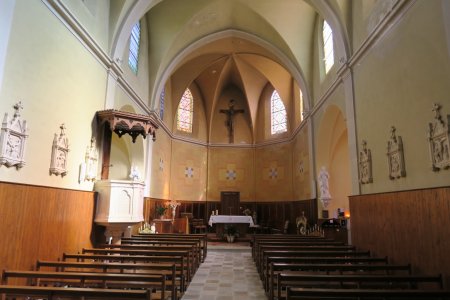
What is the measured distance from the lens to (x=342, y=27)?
9.88 meters

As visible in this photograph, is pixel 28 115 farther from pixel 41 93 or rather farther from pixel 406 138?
pixel 406 138

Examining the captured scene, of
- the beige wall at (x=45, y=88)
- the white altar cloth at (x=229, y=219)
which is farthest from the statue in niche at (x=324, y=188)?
the beige wall at (x=45, y=88)

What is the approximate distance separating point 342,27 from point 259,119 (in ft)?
39.6

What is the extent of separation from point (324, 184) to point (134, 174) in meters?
7.72

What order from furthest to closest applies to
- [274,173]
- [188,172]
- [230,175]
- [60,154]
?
[230,175] → [274,173] → [188,172] → [60,154]

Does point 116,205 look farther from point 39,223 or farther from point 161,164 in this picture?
point 161,164

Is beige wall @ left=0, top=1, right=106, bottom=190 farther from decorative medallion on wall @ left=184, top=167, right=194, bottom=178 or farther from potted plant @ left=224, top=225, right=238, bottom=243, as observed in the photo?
decorative medallion on wall @ left=184, top=167, right=194, bottom=178

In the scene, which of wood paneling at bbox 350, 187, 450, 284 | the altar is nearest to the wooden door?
the altar

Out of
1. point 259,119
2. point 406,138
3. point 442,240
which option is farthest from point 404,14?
point 259,119

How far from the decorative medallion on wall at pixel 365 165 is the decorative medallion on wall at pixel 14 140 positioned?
7.84 m

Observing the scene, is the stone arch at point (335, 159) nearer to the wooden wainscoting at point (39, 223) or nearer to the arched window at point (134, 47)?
the arched window at point (134, 47)

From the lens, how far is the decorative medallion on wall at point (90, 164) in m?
7.96

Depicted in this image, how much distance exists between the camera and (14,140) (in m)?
5.49

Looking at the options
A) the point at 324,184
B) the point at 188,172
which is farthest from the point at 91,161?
the point at 188,172
